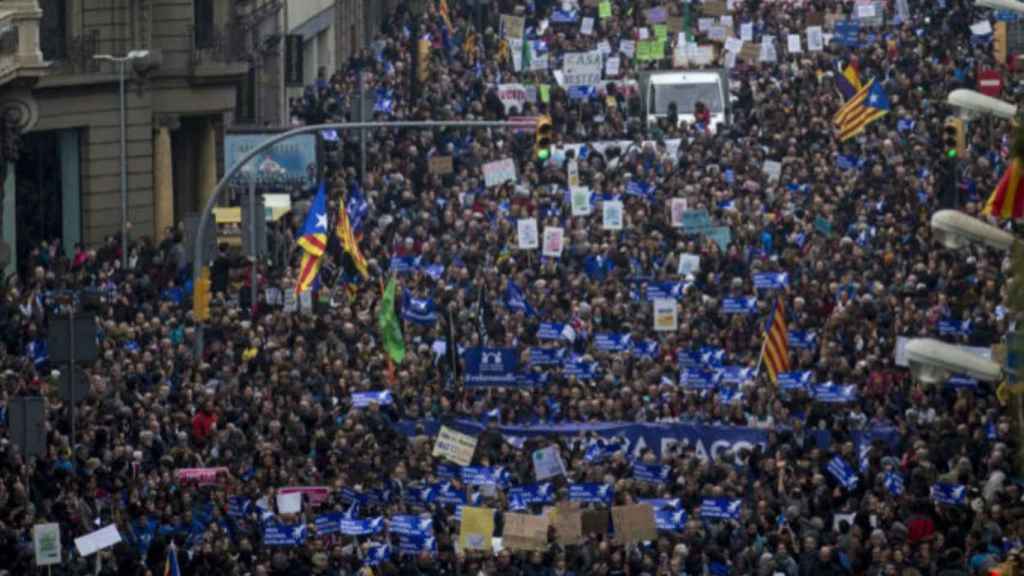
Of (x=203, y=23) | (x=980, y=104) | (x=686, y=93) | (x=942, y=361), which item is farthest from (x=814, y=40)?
(x=942, y=361)

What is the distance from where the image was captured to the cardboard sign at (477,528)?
35.5 metres

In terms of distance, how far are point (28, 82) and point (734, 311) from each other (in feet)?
35.5

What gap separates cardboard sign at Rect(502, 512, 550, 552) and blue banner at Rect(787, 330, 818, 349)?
8937mm

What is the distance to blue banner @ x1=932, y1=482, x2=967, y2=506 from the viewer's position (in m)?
35.3

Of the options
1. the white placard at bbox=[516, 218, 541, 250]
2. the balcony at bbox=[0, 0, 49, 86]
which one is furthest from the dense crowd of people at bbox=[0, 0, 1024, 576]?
the balcony at bbox=[0, 0, 49, 86]

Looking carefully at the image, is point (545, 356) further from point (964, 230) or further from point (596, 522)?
point (964, 230)

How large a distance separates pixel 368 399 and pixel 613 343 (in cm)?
419

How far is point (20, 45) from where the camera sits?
50.6 metres

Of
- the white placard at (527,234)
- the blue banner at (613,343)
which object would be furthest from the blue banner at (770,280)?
the white placard at (527,234)

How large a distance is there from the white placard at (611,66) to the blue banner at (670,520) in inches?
1161

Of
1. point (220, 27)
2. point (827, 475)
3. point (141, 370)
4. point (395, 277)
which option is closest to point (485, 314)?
point (395, 277)

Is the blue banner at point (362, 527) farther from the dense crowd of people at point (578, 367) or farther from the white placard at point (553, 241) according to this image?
the white placard at point (553, 241)

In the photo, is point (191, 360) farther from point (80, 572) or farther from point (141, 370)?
point (80, 572)

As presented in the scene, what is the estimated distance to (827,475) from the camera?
3722 cm
